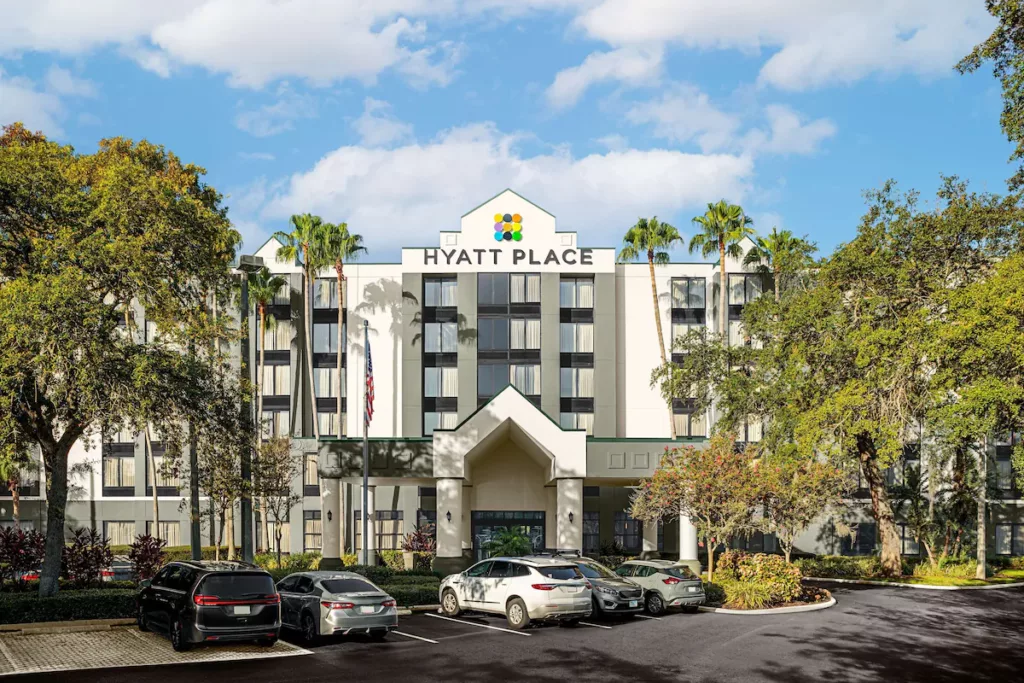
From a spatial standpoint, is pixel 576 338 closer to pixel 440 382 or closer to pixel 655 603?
→ pixel 440 382

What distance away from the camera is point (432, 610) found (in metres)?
28.4

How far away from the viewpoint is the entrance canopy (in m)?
39.6

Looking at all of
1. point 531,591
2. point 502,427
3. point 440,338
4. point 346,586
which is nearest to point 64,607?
point 346,586

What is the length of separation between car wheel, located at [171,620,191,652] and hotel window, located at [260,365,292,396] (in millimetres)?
41883

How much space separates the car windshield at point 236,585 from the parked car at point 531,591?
664cm

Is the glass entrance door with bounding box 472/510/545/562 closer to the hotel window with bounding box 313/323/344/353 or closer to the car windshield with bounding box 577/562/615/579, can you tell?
the hotel window with bounding box 313/323/344/353

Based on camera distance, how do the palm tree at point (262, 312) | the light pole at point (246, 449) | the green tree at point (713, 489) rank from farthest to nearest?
the palm tree at point (262, 312), the green tree at point (713, 489), the light pole at point (246, 449)

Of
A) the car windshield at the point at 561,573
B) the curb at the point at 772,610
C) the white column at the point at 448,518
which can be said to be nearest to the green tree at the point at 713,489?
the curb at the point at 772,610

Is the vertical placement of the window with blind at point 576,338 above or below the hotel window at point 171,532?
above

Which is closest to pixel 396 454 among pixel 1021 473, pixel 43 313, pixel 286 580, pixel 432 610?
pixel 432 610

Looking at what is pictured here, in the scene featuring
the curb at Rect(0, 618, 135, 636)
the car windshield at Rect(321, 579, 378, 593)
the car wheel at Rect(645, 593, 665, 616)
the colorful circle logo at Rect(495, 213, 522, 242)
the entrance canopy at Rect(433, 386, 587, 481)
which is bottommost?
the car wheel at Rect(645, 593, 665, 616)

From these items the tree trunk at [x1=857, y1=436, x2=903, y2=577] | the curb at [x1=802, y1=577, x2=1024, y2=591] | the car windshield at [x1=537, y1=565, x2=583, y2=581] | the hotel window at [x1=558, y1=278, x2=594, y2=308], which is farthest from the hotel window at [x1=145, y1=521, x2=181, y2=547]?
the car windshield at [x1=537, y1=565, x2=583, y2=581]

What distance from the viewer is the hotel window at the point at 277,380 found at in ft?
201

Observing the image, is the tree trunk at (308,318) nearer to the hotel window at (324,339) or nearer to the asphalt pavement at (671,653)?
the hotel window at (324,339)
